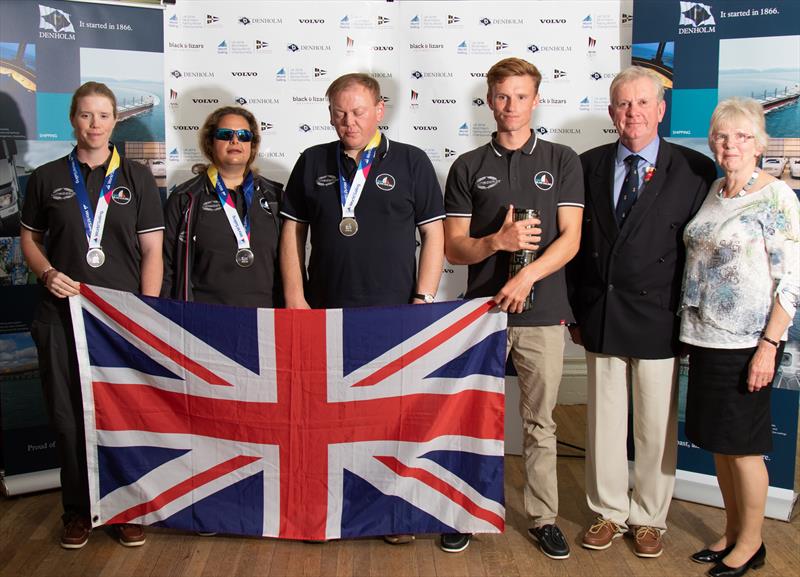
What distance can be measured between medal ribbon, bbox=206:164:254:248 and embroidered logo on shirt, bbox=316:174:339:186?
330 mm

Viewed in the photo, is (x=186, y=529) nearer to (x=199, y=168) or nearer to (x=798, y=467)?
(x=199, y=168)

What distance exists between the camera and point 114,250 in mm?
3260

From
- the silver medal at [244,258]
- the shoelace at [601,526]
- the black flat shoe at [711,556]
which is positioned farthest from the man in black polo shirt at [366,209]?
the black flat shoe at [711,556]

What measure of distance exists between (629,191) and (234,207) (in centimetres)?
157

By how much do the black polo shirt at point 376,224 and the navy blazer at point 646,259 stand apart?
2.20 feet

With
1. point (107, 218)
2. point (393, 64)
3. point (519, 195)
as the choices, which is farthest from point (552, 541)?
point (393, 64)

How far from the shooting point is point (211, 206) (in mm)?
3332

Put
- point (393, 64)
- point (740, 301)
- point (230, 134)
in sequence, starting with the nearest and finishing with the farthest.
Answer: point (740, 301) < point (230, 134) < point (393, 64)

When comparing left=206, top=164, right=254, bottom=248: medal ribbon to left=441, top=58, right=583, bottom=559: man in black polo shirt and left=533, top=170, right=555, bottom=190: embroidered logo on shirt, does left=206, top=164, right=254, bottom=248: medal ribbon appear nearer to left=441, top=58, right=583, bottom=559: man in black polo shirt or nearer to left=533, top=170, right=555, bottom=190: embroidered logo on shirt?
left=441, top=58, right=583, bottom=559: man in black polo shirt

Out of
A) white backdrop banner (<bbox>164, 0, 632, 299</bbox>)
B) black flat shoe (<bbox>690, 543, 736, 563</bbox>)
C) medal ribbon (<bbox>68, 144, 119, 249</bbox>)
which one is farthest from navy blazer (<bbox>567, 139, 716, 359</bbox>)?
medal ribbon (<bbox>68, 144, 119, 249</bbox>)

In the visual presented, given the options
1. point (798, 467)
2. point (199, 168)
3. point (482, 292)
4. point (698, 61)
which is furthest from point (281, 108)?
point (798, 467)

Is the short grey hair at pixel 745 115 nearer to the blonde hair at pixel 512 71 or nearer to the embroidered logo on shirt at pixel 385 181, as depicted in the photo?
the blonde hair at pixel 512 71

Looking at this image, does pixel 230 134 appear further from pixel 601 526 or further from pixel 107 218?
pixel 601 526

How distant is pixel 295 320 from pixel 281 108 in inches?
65.4
